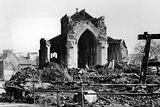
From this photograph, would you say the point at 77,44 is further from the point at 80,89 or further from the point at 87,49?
the point at 80,89

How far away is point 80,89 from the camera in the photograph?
1312 cm

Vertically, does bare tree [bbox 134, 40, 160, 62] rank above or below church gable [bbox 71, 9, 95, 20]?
below

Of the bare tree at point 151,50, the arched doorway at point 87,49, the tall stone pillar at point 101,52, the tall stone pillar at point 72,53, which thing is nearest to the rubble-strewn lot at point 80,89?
the tall stone pillar at point 72,53

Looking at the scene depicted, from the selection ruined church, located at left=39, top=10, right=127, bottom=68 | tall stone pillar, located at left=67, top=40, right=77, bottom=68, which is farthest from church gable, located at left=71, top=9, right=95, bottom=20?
tall stone pillar, located at left=67, top=40, right=77, bottom=68

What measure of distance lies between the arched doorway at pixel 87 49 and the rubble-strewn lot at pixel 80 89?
12.2 metres

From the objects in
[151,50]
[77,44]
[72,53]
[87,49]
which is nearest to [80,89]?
[72,53]

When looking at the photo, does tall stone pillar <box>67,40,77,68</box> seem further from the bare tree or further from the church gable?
the bare tree

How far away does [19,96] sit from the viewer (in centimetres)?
2239

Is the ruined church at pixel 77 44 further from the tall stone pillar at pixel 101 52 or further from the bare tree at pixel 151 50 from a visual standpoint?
the bare tree at pixel 151 50

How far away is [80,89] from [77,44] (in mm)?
42239

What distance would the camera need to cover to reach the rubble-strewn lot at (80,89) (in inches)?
582

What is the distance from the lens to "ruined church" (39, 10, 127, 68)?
5331 cm

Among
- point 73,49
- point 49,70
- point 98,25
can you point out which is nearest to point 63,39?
point 73,49

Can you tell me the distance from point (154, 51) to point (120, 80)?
46.2 meters
